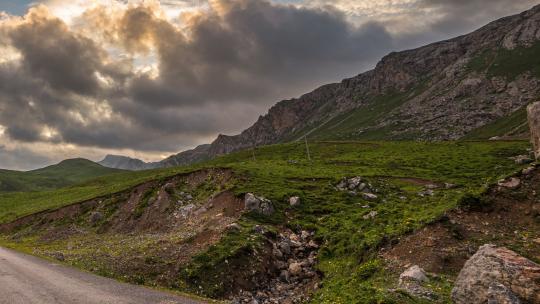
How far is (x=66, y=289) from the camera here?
845 inches

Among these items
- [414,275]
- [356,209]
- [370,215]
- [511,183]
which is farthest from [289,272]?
[511,183]

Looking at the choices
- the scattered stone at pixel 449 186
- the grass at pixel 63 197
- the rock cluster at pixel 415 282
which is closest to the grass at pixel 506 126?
the scattered stone at pixel 449 186

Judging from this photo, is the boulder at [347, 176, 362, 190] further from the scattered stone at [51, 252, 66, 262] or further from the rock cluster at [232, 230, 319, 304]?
the scattered stone at [51, 252, 66, 262]

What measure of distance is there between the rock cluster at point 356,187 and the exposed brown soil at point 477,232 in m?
21.7

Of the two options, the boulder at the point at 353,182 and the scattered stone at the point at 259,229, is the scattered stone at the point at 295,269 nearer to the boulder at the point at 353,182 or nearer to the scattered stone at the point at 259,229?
the scattered stone at the point at 259,229

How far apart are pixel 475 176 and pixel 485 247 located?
152 ft

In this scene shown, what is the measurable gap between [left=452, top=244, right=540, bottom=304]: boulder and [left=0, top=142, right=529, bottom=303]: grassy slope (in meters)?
1.83

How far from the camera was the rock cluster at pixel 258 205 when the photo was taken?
40362mm

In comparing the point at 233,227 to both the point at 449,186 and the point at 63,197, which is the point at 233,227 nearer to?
the point at 449,186

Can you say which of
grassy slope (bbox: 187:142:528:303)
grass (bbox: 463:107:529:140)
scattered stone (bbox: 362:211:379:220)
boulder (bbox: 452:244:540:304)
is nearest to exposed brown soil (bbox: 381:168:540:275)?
grassy slope (bbox: 187:142:528:303)

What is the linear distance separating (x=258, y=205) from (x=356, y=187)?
17.3 metres

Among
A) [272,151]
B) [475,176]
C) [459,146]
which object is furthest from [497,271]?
[272,151]

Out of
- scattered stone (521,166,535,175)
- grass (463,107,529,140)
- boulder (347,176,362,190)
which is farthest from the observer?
grass (463,107,529,140)

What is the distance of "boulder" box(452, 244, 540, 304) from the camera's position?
1451 cm
